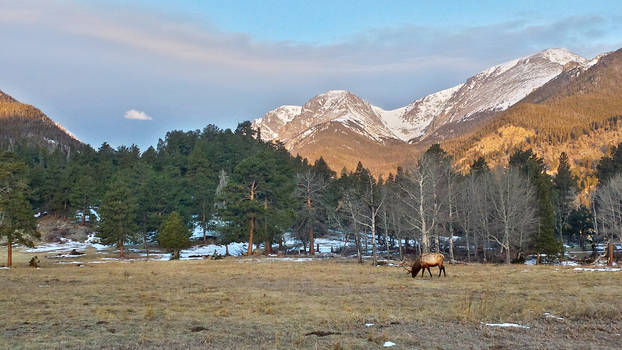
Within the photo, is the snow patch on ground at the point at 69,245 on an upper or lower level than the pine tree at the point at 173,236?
lower

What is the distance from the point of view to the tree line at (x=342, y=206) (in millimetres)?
44500

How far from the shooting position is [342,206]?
200ft

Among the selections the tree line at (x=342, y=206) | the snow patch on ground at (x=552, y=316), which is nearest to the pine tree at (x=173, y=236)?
the tree line at (x=342, y=206)

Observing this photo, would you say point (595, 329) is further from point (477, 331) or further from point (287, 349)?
point (287, 349)

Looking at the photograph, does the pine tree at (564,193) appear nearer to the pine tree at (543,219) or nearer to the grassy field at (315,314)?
the pine tree at (543,219)

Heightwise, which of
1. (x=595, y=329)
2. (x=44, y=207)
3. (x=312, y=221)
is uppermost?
(x=44, y=207)

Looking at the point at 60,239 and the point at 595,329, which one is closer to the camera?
the point at 595,329

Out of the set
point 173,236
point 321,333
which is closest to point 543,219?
point 173,236

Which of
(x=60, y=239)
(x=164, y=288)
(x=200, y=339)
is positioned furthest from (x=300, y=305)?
(x=60, y=239)

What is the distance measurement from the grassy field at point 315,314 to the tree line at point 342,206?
17.8 meters

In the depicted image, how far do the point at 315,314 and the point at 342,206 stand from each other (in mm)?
47121

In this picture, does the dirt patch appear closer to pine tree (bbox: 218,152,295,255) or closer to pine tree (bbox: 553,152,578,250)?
pine tree (bbox: 218,152,295,255)

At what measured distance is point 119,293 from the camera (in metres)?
19.7

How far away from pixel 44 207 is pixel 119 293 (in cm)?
10187
